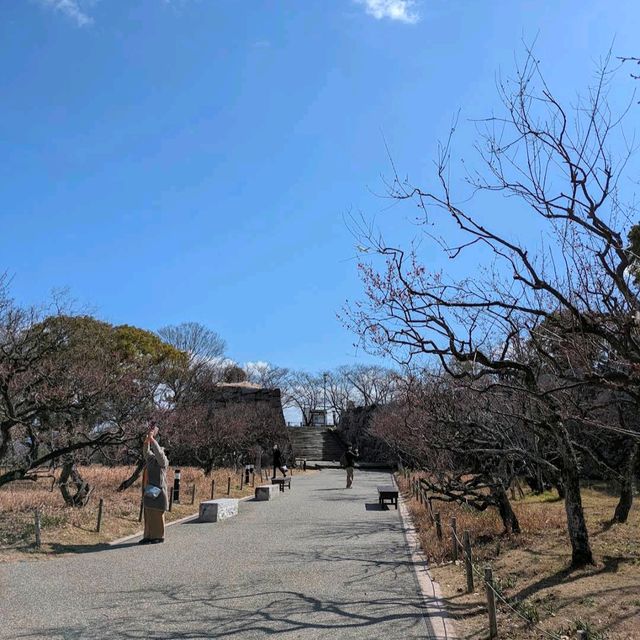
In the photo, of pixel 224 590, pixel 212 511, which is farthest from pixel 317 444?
pixel 224 590

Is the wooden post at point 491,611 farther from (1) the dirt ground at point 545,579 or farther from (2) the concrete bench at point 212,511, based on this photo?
(2) the concrete bench at point 212,511

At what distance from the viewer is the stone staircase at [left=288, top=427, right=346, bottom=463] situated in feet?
173

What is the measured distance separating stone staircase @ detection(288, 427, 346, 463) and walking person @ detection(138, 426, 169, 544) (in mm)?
40223

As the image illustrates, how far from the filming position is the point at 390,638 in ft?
19.3

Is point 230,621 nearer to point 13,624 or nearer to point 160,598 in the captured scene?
point 160,598

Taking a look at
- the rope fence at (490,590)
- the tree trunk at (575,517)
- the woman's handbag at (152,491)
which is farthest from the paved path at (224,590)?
the tree trunk at (575,517)

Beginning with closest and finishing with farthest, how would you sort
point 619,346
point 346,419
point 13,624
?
point 619,346, point 13,624, point 346,419

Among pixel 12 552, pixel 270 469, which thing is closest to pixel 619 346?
pixel 12 552

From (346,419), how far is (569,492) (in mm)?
49308

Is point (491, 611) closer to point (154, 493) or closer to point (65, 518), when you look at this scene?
point (154, 493)

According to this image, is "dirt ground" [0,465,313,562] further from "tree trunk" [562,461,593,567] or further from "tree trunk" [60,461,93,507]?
"tree trunk" [562,461,593,567]

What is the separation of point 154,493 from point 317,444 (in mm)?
43974

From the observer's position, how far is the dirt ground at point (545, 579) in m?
6.06

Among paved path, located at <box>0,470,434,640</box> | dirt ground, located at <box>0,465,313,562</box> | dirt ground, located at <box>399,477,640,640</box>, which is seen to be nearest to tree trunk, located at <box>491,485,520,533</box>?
dirt ground, located at <box>399,477,640,640</box>
